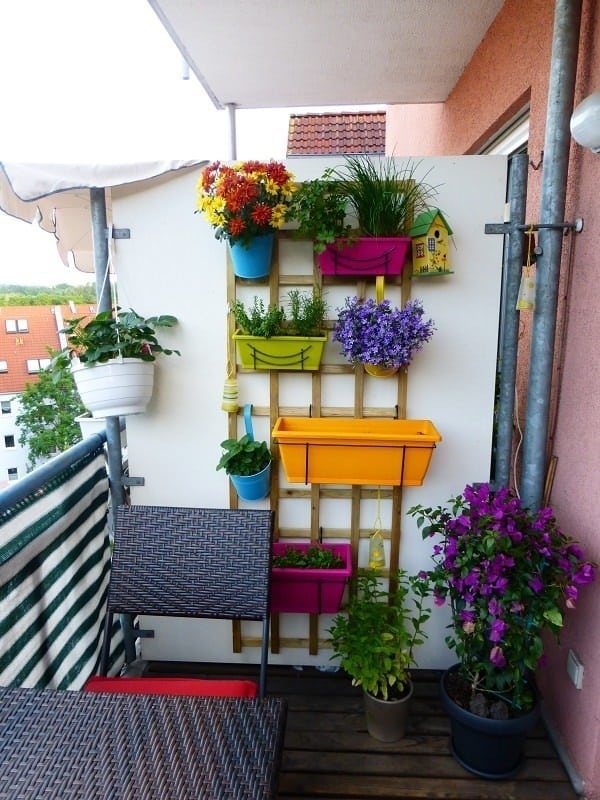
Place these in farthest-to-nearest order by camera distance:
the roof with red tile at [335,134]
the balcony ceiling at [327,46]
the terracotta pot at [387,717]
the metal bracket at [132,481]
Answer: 1. the roof with red tile at [335,134]
2. the balcony ceiling at [327,46]
3. the metal bracket at [132,481]
4. the terracotta pot at [387,717]

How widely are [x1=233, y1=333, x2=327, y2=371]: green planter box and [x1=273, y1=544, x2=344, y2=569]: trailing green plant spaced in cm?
72

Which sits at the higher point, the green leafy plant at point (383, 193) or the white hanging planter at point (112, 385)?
the green leafy plant at point (383, 193)

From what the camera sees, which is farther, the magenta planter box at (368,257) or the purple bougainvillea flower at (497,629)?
the magenta planter box at (368,257)

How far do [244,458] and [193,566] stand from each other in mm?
428

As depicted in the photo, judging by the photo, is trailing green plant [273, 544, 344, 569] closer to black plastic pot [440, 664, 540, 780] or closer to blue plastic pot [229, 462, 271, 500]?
blue plastic pot [229, 462, 271, 500]

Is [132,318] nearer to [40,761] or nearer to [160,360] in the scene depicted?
[160,360]

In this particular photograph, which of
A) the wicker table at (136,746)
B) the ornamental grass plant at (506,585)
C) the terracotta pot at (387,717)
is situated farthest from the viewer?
the terracotta pot at (387,717)

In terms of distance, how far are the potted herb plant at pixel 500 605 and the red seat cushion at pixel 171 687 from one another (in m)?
0.69

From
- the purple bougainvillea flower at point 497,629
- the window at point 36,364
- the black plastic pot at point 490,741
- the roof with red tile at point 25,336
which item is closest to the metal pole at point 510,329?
the purple bougainvillea flower at point 497,629

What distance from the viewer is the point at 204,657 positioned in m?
2.17

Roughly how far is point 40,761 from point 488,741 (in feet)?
4.44

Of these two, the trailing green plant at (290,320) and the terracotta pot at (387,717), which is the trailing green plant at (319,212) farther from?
the terracotta pot at (387,717)

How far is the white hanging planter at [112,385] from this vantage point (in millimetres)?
1733

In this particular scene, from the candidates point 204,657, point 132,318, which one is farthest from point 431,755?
point 132,318
